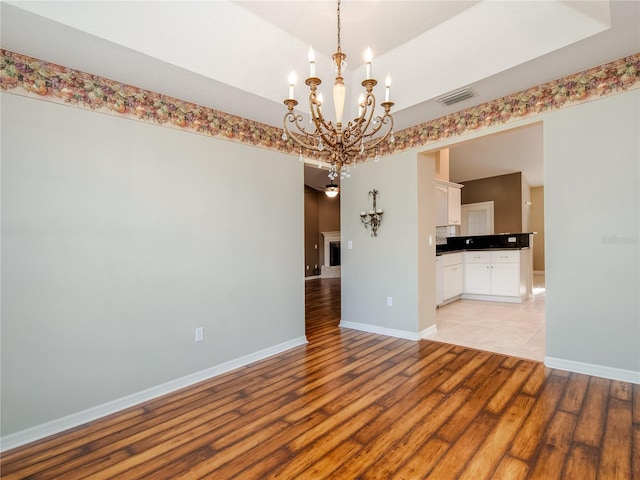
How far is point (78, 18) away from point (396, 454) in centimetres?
307

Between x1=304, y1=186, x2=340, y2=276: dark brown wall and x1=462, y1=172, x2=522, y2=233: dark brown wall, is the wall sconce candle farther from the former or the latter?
x1=304, y1=186, x2=340, y2=276: dark brown wall

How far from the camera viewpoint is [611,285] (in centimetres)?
254

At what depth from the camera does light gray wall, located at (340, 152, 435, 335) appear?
12.3ft

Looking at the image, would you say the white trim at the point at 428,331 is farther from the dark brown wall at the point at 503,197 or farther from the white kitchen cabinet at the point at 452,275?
the dark brown wall at the point at 503,197

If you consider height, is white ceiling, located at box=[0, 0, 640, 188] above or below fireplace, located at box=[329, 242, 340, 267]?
above

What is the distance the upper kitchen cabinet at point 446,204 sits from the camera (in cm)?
598

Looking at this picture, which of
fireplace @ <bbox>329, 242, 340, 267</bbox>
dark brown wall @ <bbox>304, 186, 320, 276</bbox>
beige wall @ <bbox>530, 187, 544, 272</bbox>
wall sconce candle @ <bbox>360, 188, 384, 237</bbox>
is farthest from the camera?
fireplace @ <bbox>329, 242, 340, 267</bbox>

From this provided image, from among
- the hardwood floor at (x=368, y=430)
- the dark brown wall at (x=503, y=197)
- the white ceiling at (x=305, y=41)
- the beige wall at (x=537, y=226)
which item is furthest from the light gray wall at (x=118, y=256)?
the beige wall at (x=537, y=226)

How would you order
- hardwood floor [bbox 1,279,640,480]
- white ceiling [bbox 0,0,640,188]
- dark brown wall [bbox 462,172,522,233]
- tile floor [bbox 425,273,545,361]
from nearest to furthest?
hardwood floor [bbox 1,279,640,480], white ceiling [bbox 0,0,640,188], tile floor [bbox 425,273,545,361], dark brown wall [bbox 462,172,522,233]

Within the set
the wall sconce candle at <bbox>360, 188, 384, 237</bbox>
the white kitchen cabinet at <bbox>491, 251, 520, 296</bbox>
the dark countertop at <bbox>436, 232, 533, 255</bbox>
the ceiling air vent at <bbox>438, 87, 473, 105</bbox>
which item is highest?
the ceiling air vent at <bbox>438, 87, 473, 105</bbox>

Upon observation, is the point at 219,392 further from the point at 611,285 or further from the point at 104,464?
the point at 611,285

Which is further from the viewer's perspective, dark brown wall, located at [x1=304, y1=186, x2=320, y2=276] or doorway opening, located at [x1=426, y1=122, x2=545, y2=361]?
dark brown wall, located at [x1=304, y1=186, x2=320, y2=276]

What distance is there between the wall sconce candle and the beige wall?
25.6 feet

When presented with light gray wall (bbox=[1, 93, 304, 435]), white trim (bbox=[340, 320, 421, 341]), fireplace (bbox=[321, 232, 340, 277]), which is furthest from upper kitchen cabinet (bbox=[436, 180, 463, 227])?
fireplace (bbox=[321, 232, 340, 277])
